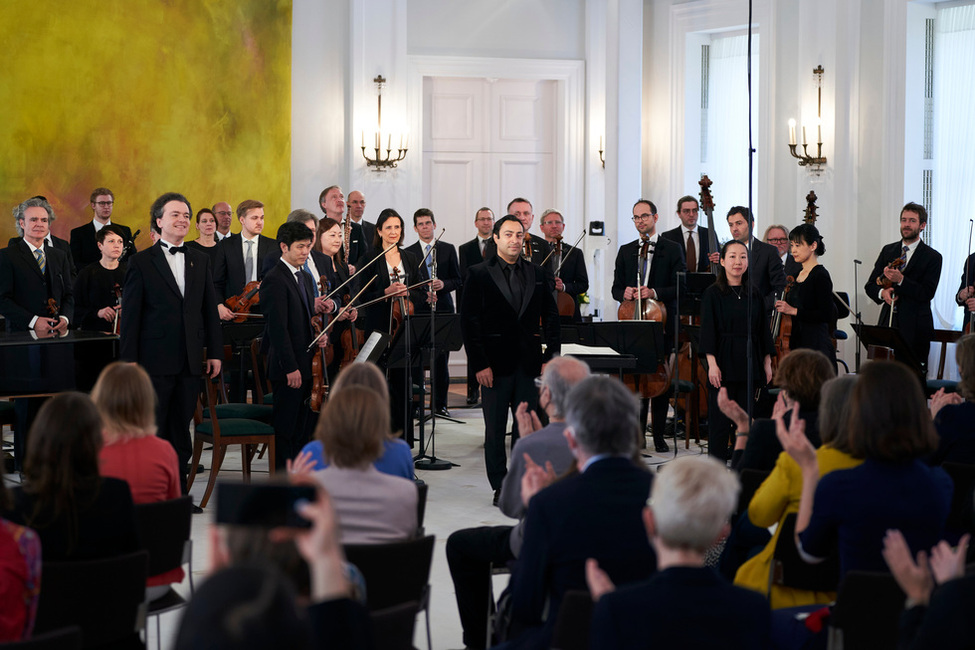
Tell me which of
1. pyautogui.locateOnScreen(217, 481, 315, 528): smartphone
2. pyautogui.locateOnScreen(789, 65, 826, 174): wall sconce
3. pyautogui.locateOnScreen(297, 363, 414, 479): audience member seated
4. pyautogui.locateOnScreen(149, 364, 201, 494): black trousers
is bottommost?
pyautogui.locateOnScreen(149, 364, 201, 494): black trousers

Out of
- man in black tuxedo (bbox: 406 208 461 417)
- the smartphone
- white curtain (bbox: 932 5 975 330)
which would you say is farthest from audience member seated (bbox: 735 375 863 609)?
white curtain (bbox: 932 5 975 330)

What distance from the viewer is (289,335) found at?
5.92 m

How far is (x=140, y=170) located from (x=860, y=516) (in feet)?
26.7

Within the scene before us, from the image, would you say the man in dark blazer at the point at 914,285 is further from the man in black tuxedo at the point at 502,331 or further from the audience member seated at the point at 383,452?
the audience member seated at the point at 383,452

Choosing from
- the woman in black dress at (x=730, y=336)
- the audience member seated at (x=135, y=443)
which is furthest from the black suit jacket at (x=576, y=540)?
the woman in black dress at (x=730, y=336)

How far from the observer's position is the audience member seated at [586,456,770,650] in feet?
6.27

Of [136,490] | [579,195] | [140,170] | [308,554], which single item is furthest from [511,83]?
[308,554]

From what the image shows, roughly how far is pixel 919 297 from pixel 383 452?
21.0 ft

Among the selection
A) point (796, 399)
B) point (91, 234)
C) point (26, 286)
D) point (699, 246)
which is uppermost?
point (91, 234)

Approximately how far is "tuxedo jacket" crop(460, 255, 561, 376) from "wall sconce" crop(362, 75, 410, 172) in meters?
4.81

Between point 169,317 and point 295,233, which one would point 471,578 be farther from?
point 295,233

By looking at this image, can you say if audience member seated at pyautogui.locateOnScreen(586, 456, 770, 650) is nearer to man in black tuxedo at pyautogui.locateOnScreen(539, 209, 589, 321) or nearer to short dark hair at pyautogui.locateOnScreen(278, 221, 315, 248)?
short dark hair at pyautogui.locateOnScreen(278, 221, 315, 248)

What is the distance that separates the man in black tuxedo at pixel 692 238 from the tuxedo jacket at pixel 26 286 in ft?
14.2

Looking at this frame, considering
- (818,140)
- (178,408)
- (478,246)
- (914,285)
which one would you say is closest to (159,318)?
(178,408)
